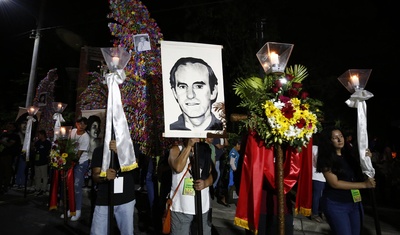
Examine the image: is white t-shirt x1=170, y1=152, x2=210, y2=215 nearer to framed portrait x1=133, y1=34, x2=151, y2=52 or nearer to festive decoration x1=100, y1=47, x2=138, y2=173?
festive decoration x1=100, y1=47, x2=138, y2=173

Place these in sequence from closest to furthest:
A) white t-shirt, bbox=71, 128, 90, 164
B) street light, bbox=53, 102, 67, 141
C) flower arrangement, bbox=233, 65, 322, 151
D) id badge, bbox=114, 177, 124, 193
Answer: flower arrangement, bbox=233, 65, 322, 151 < id badge, bbox=114, 177, 124, 193 < white t-shirt, bbox=71, 128, 90, 164 < street light, bbox=53, 102, 67, 141

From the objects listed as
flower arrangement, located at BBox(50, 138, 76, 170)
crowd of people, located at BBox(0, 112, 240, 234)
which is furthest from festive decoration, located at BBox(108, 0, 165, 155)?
flower arrangement, located at BBox(50, 138, 76, 170)

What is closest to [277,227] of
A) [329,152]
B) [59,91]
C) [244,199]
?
[244,199]

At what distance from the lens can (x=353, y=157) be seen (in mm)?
3846

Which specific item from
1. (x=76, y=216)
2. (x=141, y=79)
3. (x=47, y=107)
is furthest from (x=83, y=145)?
(x=47, y=107)

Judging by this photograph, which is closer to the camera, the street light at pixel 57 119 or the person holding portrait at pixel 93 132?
the street light at pixel 57 119

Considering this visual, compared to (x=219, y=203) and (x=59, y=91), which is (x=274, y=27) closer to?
(x=219, y=203)

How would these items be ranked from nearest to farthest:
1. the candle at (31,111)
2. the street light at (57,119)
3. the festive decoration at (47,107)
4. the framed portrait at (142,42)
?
the street light at (57,119)
the framed portrait at (142,42)
the candle at (31,111)
the festive decoration at (47,107)

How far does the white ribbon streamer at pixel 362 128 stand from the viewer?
3.54 m

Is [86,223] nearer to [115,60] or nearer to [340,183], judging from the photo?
[115,60]

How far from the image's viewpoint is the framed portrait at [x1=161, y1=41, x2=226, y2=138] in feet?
10.5

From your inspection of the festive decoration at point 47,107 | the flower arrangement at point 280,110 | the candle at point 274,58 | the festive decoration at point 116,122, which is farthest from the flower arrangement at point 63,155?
the festive decoration at point 47,107

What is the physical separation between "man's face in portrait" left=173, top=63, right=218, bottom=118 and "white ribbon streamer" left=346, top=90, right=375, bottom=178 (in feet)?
6.36

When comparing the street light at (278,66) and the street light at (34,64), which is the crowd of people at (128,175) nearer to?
the street light at (278,66)
